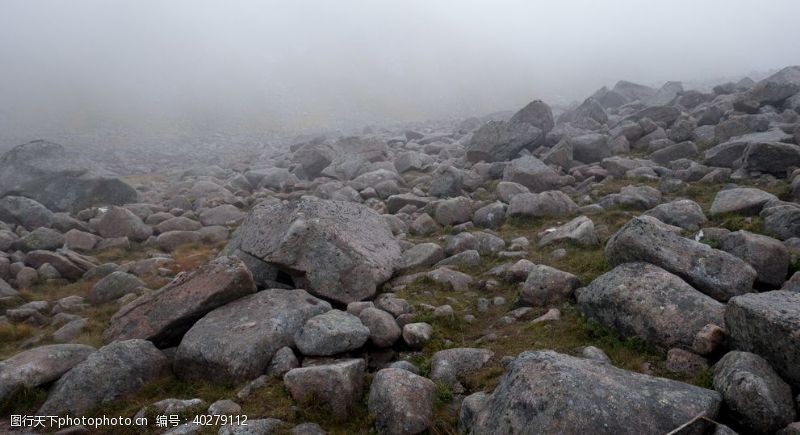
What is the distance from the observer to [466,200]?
19250 millimetres

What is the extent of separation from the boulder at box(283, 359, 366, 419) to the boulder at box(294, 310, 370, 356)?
0.75m

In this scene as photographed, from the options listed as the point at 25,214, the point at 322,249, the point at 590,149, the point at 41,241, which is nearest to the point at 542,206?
the point at 322,249

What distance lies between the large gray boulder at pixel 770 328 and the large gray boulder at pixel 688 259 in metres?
1.77

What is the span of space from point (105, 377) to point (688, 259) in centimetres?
1065

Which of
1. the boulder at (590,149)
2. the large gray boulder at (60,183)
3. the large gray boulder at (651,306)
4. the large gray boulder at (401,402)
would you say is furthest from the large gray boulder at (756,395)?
the large gray boulder at (60,183)

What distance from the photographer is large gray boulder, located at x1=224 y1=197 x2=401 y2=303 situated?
12.2 m

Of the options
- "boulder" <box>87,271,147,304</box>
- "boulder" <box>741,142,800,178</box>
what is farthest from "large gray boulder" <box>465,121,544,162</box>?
"boulder" <box>87,271,147,304</box>

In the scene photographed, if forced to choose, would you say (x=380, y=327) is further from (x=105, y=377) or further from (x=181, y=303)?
(x=105, y=377)

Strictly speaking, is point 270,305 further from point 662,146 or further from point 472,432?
point 662,146

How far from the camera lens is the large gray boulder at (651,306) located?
8.46m

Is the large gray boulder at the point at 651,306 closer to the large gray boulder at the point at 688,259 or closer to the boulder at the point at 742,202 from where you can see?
the large gray boulder at the point at 688,259

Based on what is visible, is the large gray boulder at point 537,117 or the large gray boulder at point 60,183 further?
the large gray boulder at point 537,117

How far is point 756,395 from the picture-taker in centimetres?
631

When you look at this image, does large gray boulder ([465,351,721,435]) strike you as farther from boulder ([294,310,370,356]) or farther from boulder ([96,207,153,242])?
boulder ([96,207,153,242])
